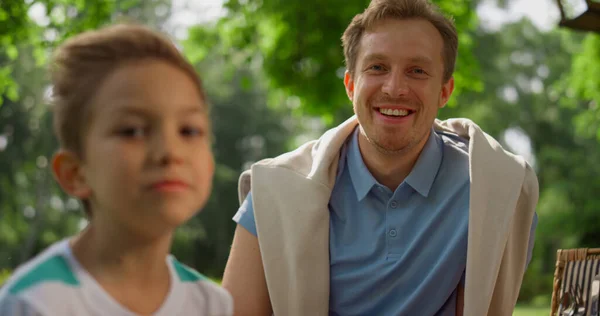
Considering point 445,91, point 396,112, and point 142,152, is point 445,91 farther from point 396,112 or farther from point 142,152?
point 142,152

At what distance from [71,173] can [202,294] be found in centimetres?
29

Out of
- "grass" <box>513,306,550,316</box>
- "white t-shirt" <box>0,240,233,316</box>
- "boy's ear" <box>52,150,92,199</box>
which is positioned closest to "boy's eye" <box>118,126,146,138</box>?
"boy's ear" <box>52,150,92,199</box>

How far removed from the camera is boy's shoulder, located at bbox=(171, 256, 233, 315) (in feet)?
4.37

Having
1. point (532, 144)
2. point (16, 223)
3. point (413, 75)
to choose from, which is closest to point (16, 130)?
point (16, 223)

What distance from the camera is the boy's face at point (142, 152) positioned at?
1194 millimetres

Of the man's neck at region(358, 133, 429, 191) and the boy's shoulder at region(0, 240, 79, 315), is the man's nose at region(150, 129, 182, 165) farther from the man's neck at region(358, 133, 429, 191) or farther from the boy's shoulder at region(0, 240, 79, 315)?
the man's neck at region(358, 133, 429, 191)

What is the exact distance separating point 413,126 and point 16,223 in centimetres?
2713

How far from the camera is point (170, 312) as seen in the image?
127cm

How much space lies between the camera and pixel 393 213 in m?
2.96

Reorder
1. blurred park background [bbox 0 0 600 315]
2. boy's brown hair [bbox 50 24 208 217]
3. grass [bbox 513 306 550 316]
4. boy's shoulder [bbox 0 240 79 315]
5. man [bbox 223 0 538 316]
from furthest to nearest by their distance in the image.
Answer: blurred park background [bbox 0 0 600 315]
grass [bbox 513 306 550 316]
man [bbox 223 0 538 316]
boy's brown hair [bbox 50 24 208 217]
boy's shoulder [bbox 0 240 79 315]

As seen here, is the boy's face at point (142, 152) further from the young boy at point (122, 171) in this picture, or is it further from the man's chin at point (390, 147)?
the man's chin at point (390, 147)

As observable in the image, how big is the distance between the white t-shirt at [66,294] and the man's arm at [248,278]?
1.57 m

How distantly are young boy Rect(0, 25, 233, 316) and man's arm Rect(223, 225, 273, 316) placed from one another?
1602mm

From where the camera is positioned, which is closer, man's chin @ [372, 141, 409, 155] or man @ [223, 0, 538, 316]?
man @ [223, 0, 538, 316]
